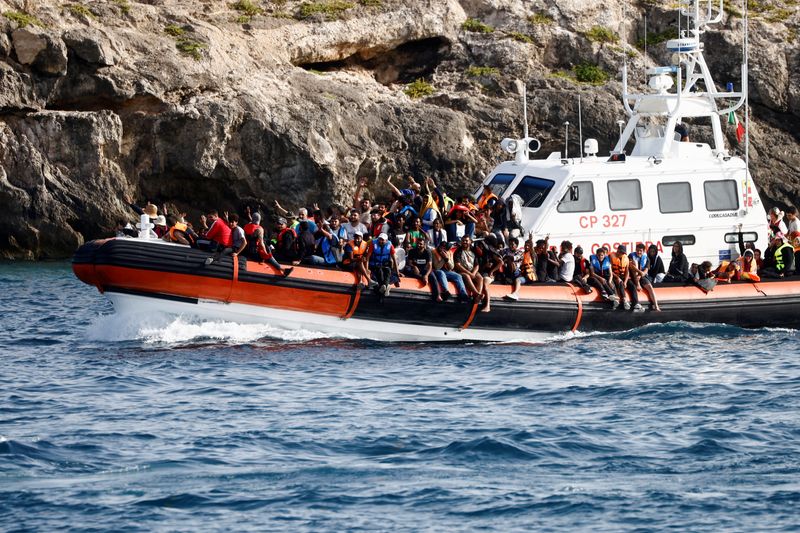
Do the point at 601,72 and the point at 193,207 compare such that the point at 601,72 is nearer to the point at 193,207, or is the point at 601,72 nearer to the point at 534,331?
the point at 193,207

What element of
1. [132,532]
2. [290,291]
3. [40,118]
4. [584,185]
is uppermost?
[40,118]

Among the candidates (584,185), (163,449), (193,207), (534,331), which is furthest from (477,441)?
(193,207)

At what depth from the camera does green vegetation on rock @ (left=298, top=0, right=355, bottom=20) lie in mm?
32219

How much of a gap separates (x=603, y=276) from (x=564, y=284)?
0.61m

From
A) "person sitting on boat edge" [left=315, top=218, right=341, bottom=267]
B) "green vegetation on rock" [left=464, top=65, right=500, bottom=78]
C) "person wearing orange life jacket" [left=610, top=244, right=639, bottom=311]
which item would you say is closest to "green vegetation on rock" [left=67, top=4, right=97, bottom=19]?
"green vegetation on rock" [left=464, top=65, right=500, bottom=78]

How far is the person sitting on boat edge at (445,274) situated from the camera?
1773cm

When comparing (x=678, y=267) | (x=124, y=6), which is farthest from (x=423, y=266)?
(x=124, y=6)

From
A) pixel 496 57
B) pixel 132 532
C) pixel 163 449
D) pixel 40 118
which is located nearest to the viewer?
pixel 132 532

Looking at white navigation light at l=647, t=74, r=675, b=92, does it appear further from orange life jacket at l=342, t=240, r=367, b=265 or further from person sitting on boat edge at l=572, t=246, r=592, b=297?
orange life jacket at l=342, t=240, r=367, b=265

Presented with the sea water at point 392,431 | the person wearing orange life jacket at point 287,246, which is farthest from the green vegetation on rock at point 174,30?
the person wearing orange life jacket at point 287,246

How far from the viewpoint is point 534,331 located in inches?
720

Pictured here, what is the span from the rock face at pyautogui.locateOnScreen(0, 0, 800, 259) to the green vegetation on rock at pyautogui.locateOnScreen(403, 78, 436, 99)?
0.23 m

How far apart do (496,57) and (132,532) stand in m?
23.9

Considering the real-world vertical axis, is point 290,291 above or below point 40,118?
below
